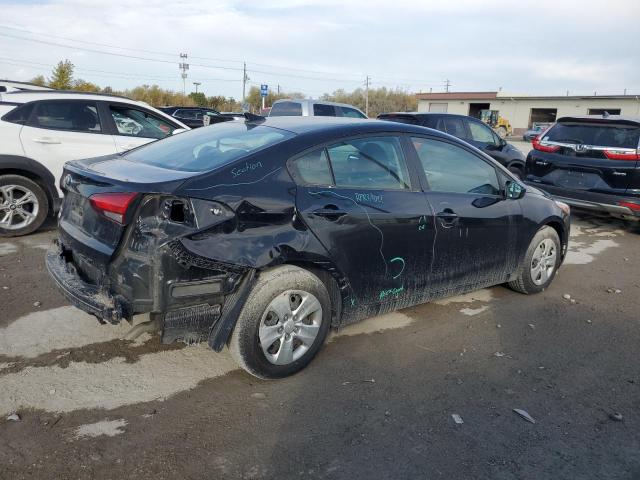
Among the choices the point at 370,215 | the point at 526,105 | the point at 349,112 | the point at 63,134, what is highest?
the point at 526,105

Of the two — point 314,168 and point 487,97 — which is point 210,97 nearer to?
point 487,97

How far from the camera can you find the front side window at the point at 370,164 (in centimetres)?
378

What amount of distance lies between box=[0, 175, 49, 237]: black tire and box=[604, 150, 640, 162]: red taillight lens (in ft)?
25.3

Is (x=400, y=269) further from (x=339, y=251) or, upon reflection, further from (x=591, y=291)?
(x=591, y=291)

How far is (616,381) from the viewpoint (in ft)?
12.3

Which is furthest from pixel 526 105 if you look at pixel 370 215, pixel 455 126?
pixel 370 215

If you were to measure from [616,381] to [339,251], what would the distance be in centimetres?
215

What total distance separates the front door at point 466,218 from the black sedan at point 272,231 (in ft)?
0.05

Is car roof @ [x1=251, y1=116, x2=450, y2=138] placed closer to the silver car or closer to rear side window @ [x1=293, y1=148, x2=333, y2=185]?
rear side window @ [x1=293, y1=148, x2=333, y2=185]

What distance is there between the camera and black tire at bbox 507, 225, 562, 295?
521cm

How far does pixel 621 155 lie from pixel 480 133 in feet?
13.0

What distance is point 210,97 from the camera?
2196 inches

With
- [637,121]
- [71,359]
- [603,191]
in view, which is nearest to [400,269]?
→ [71,359]

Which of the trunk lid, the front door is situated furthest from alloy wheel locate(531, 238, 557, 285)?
the trunk lid
